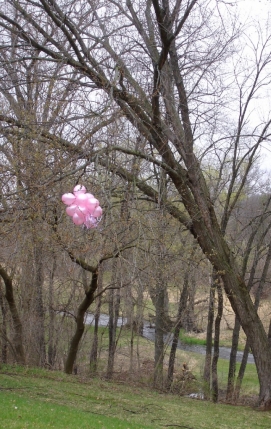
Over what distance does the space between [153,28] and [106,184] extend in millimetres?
4239

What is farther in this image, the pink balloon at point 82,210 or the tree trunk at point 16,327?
the tree trunk at point 16,327

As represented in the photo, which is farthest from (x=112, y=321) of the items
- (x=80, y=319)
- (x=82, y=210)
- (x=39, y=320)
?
(x=82, y=210)

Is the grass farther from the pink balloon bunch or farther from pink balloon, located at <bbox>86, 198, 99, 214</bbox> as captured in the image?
pink balloon, located at <bbox>86, 198, 99, 214</bbox>

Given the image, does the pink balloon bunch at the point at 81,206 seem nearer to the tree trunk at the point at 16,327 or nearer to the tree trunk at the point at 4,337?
the tree trunk at the point at 16,327

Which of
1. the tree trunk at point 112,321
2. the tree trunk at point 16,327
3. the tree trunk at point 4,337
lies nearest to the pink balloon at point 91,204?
the tree trunk at point 16,327

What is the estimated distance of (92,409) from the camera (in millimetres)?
8711

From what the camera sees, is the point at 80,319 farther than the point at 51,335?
No

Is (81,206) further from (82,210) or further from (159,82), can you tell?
(159,82)

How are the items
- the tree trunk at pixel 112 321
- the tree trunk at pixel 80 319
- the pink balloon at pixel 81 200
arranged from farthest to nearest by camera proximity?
1. the tree trunk at pixel 112 321
2. the tree trunk at pixel 80 319
3. the pink balloon at pixel 81 200

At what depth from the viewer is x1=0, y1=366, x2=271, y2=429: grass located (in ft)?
24.1

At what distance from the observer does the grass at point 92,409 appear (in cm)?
734

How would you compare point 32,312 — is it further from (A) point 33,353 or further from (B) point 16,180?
(B) point 16,180

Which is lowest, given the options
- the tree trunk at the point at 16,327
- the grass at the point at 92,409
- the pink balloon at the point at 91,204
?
the grass at the point at 92,409

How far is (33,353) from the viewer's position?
1512 cm
